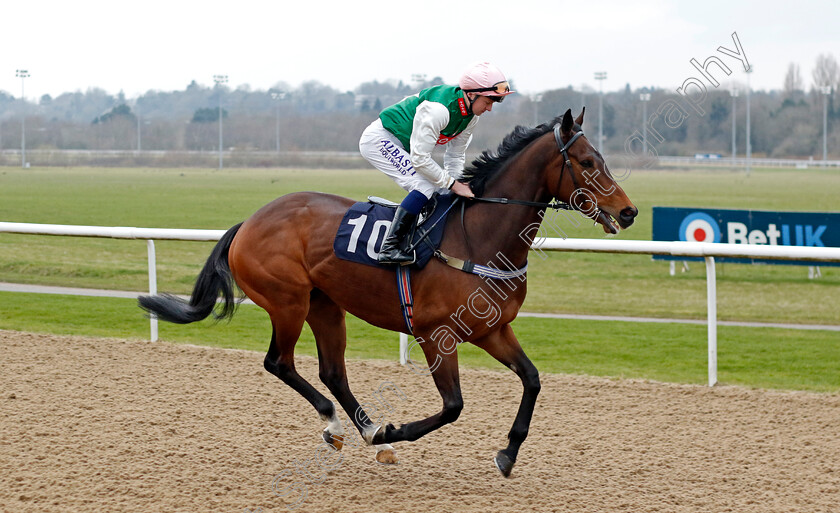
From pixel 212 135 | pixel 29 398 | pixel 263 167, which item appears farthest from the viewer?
pixel 212 135

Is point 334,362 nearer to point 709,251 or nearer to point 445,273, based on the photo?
point 445,273

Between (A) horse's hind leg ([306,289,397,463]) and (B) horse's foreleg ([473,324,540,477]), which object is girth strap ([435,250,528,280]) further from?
(A) horse's hind leg ([306,289,397,463])

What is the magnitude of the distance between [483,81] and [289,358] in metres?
1.58

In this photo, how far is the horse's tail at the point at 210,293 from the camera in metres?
4.38

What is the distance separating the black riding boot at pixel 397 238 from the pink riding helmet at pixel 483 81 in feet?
1.90

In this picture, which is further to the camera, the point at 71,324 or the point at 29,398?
the point at 71,324

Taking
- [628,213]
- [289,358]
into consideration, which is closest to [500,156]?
[628,213]

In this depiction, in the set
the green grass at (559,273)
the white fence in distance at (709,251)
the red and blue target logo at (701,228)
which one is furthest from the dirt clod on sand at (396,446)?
the red and blue target logo at (701,228)

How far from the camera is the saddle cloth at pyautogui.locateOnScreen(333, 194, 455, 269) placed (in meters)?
3.70

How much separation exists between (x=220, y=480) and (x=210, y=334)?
4010 mm

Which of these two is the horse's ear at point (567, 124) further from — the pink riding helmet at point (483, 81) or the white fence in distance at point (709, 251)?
the white fence in distance at point (709, 251)

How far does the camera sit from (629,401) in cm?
492

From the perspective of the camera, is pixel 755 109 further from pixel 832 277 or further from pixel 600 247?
pixel 600 247

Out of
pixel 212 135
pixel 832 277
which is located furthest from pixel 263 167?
pixel 832 277
